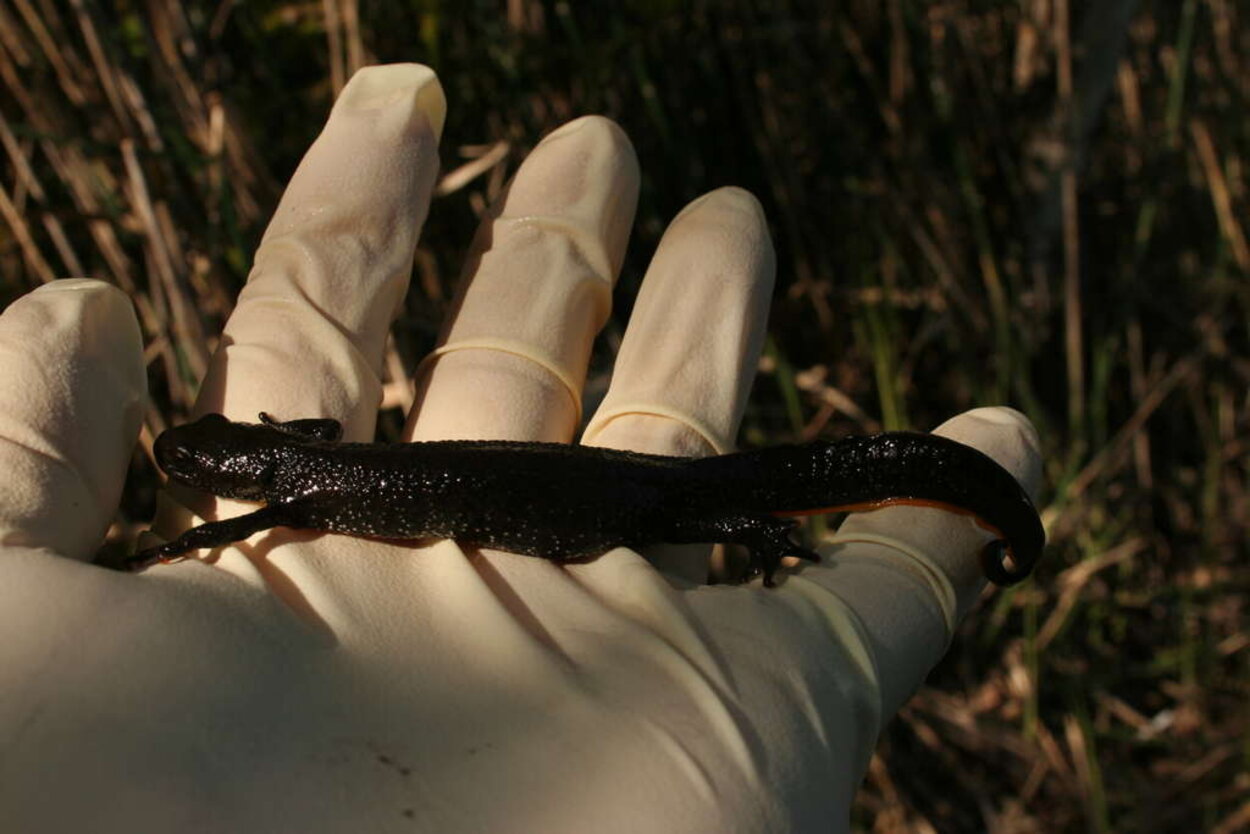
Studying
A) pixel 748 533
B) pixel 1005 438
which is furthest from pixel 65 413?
pixel 1005 438

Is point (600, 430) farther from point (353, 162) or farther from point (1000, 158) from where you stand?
point (1000, 158)

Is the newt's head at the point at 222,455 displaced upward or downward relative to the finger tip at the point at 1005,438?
upward

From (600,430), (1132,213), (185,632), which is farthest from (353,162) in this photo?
(1132,213)

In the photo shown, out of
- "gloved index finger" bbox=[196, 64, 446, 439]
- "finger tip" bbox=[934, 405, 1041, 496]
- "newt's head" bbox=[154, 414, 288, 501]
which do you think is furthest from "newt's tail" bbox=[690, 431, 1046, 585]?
"newt's head" bbox=[154, 414, 288, 501]

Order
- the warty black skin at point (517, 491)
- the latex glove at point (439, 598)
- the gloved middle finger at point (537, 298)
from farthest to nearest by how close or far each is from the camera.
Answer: the gloved middle finger at point (537, 298) → the warty black skin at point (517, 491) → the latex glove at point (439, 598)

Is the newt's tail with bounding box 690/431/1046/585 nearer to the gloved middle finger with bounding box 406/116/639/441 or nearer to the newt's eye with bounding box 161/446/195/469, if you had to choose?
the gloved middle finger with bounding box 406/116/639/441

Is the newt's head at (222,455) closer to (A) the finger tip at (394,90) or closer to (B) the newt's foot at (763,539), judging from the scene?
(A) the finger tip at (394,90)

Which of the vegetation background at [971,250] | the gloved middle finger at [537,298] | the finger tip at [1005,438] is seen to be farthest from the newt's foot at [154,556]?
Answer: the finger tip at [1005,438]

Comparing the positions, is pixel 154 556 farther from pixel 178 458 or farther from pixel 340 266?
pixel 340 266
